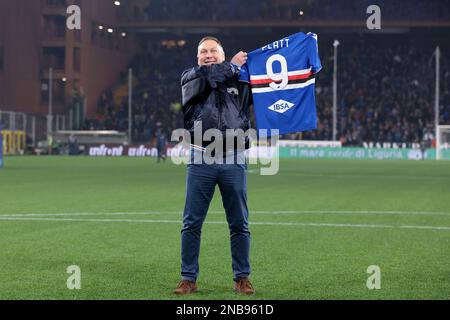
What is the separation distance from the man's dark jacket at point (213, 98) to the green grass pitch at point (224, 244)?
1.66m

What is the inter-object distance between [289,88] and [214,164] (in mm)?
1186

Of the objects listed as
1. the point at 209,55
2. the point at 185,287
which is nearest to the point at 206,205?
the point at 185,287

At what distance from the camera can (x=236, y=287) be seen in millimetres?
8516

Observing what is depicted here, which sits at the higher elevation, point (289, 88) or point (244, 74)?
point (244, 74)

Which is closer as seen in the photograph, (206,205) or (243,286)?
(243,286)

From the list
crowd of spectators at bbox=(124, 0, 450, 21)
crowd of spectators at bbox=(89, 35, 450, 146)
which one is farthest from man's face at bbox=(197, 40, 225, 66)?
crowd of spectators at bbox=(124, 0, 450, 21)

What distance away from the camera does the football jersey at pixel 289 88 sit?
28.9 ft

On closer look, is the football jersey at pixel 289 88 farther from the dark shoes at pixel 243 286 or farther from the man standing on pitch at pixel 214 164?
the dark shoes at pixel 243 286

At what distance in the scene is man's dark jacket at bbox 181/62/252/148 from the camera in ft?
27.5

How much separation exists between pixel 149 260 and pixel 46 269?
142 centimetres

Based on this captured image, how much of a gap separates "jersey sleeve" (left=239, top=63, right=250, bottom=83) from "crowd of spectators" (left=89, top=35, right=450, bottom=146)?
5998cm

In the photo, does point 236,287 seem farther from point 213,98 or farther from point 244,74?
point 244,74
